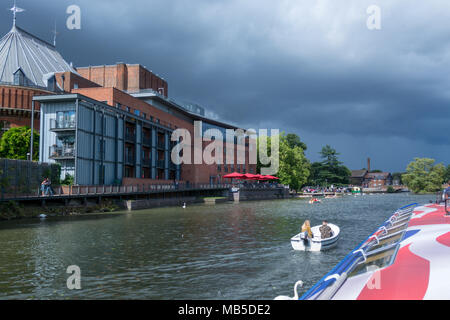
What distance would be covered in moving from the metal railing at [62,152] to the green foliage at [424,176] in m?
102

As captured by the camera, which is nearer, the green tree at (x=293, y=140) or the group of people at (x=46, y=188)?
the group of people at (x=46, y=188)

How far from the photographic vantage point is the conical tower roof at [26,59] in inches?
2478

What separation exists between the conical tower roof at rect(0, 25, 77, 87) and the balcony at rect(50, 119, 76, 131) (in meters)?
23.4

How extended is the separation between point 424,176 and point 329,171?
30070mm

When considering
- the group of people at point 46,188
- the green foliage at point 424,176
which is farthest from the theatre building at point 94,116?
the green foliage at point 424,176

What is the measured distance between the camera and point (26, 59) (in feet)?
217

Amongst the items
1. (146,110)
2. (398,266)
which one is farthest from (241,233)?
(146,110)

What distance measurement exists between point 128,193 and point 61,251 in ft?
89.1

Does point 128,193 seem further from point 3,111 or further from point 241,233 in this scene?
point 3,111

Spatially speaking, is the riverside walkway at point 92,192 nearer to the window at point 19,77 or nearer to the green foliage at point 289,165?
the window at point 19,77

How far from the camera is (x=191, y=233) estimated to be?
71.8 feet

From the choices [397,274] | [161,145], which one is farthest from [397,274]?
[161,145]

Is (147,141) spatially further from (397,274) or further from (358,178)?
(358,178)
